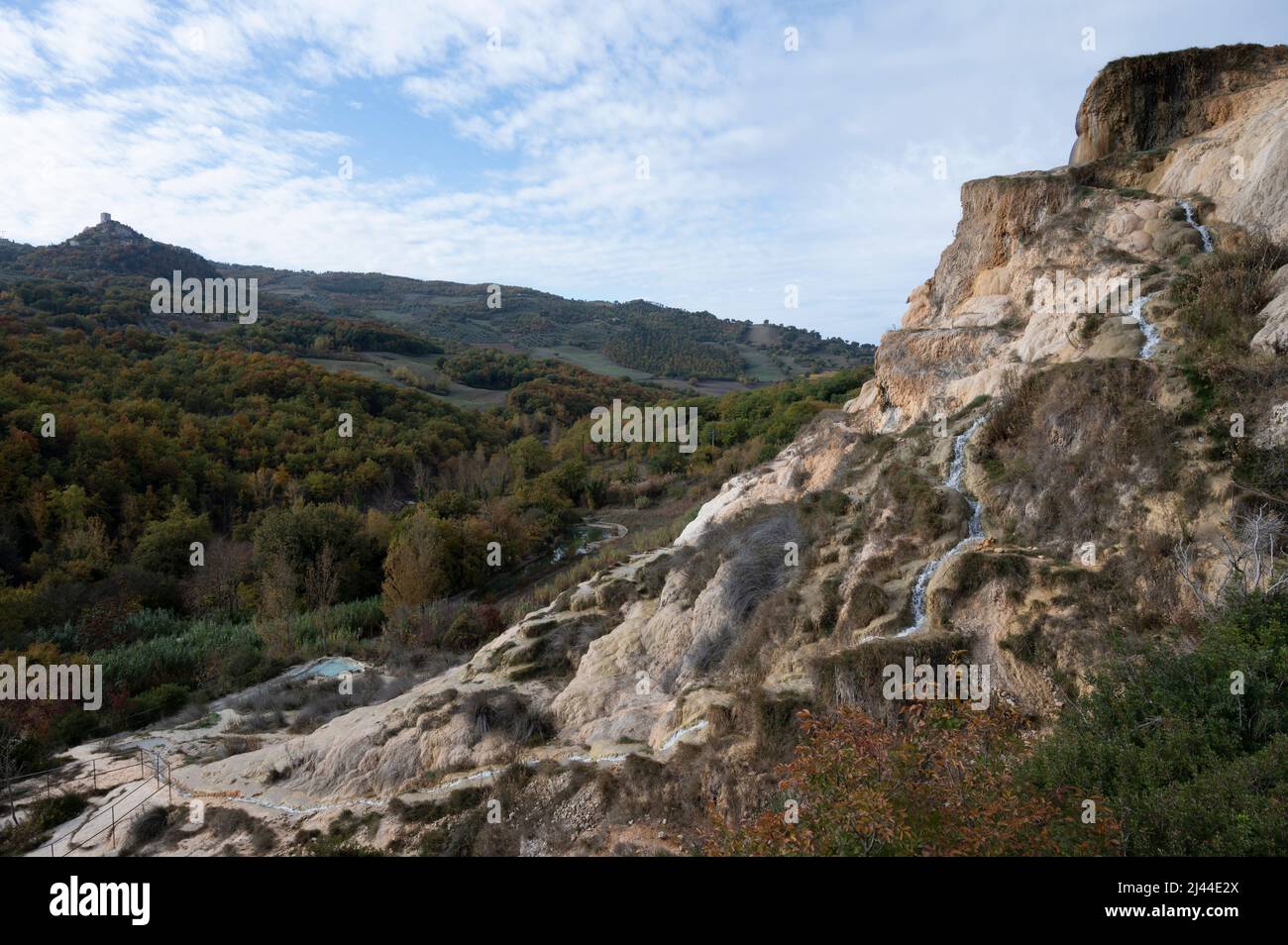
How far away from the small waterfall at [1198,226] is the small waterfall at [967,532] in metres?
6.34

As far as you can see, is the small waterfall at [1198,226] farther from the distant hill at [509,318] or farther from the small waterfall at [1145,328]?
the distant hill at [509,318]

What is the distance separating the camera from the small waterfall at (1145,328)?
1245 centimetres

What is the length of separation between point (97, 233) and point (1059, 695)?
15456cm

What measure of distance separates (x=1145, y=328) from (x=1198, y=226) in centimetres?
462

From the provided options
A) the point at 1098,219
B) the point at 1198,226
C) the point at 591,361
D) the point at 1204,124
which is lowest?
the point at 1198,226

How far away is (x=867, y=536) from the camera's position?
1373 cm

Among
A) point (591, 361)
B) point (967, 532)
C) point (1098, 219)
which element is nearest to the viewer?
point (967, 532)

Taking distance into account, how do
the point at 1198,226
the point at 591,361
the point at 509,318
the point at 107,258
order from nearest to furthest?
1. the point at 1198,226
2. the point at 107,258
3. the point at 591,361
4. the point at 509,318

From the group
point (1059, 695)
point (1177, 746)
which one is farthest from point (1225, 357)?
point (1177, 746)

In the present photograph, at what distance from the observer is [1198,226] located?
1548cm

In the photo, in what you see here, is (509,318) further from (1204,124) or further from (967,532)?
(967,532)

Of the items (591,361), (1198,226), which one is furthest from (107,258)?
(1198,226)
